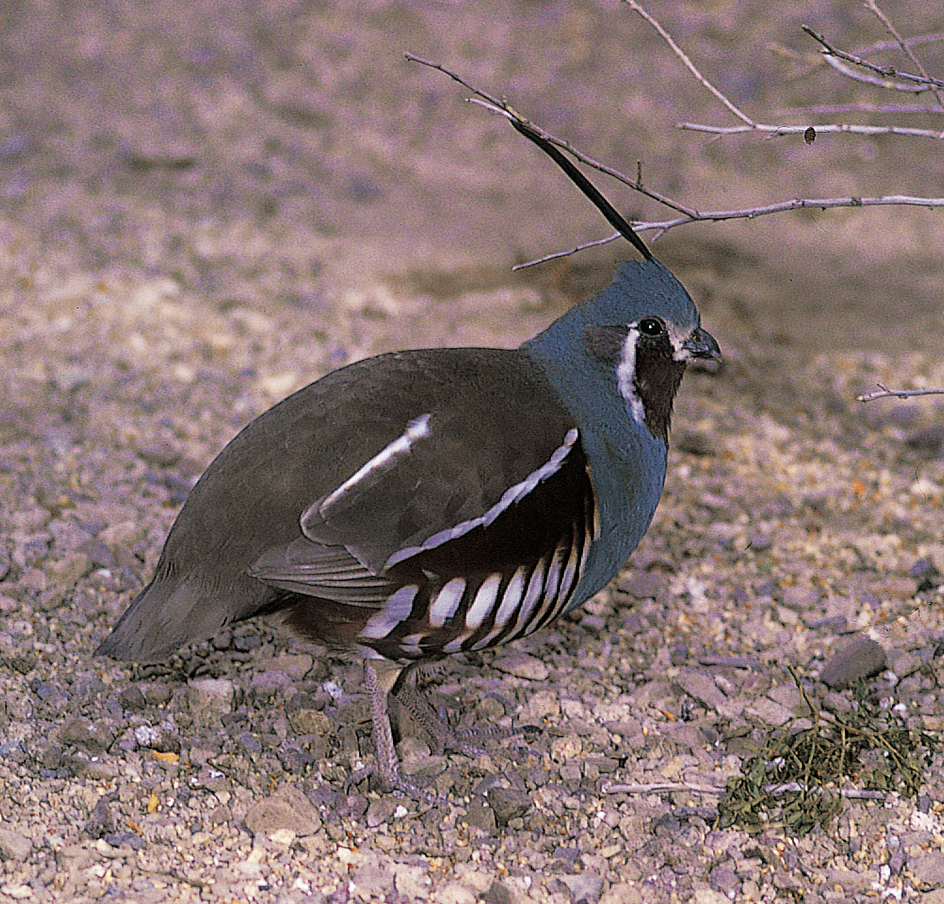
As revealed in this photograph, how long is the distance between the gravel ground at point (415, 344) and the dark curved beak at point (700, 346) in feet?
3.47

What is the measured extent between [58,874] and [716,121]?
6.15m

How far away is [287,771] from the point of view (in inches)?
133

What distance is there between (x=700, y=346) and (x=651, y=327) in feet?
0.52

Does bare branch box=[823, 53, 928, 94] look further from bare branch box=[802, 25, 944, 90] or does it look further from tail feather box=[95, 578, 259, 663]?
tail feather box=[95, 578, 259, 663]

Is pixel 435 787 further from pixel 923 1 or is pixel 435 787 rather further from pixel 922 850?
pixel 923 1

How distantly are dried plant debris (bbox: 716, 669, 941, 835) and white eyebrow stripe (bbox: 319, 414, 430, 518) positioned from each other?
4.13ft

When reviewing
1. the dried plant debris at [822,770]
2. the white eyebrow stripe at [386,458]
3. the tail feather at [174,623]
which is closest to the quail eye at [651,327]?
the white eyebrow stripe at [386,458]

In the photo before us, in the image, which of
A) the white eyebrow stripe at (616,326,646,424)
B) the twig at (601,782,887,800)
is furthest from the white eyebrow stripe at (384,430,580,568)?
the twig at (601,782,887,800)

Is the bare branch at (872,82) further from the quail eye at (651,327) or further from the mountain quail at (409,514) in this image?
the quail eye at (651,327)

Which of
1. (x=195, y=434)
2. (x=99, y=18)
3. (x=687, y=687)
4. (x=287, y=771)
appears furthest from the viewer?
(x=99, y=18)

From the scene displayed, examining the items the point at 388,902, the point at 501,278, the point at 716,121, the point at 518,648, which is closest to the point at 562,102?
the point at 716,121

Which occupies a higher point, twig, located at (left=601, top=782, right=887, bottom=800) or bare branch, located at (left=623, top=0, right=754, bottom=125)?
bare branch, located at (left=623, top=0, right=754, bottom=125)

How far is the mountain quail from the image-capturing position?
3.12 metres

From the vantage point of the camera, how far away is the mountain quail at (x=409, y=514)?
10.2ft
